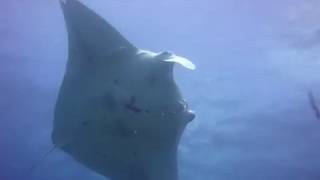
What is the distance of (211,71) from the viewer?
47.6 ft

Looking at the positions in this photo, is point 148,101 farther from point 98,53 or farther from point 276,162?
point 276,162

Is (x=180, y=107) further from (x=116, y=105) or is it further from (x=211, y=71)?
(x=211, y=71)

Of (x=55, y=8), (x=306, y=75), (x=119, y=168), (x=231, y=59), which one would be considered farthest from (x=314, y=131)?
(x=119, y=168)

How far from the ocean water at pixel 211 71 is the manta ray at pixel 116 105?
5.47m

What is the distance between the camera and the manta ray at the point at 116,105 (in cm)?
522

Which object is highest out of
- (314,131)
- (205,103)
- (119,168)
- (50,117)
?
(314,131)

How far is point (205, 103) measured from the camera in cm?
1656

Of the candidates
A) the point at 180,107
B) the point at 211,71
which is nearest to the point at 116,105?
the point at 180,107

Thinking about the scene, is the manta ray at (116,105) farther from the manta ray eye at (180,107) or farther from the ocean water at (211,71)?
the ocean water at (211,71)

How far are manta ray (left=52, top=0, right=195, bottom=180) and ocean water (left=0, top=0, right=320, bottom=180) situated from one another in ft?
17.9

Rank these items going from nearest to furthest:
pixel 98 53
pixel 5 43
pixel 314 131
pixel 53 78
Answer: pixel 98 53 → pixel 5 43 → pixel 53 78 → pixel 314 131

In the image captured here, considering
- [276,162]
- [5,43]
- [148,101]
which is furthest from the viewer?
[276,162]

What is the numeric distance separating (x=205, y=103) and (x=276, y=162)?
31.3 ft

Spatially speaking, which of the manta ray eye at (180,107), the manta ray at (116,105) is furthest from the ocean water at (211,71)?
the manta ray eye at (180,107)
